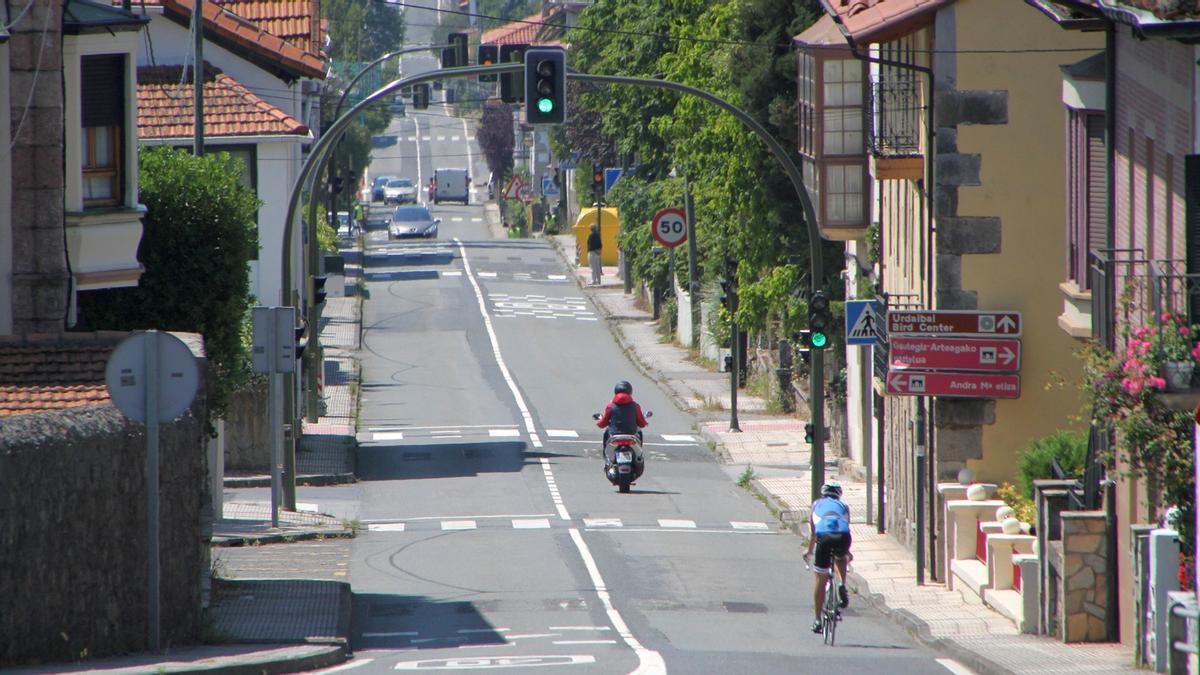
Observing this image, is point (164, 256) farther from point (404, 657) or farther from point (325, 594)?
point (404, 657)

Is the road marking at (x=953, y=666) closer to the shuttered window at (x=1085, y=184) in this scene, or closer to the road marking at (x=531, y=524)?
the shuttered window at (x=1085, y=184)

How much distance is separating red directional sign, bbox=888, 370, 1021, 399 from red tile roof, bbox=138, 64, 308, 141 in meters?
17.7

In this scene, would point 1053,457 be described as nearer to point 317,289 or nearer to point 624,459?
point 624,459

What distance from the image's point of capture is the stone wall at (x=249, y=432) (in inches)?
1205

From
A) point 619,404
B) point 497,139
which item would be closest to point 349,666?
point 619,404

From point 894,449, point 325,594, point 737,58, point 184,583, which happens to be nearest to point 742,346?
point 737,58

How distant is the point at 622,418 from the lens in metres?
28.7

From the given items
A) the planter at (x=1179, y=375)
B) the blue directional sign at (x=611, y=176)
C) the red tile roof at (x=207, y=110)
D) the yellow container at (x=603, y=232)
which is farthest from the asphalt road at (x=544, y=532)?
the yellow container at (x=603, y=232)

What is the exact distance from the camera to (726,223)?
37969 millimetres

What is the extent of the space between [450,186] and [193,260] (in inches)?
3156

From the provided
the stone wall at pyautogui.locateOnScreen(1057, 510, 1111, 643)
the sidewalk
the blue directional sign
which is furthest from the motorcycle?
the blue directional sign

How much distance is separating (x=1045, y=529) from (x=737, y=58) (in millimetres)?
19975

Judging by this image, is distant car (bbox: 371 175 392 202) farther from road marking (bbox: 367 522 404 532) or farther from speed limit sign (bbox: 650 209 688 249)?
road marking (bbox: 367 522 404 532)

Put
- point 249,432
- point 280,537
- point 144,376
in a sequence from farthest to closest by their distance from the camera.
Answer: point 249,432 < point 280,537 < point 144,376
